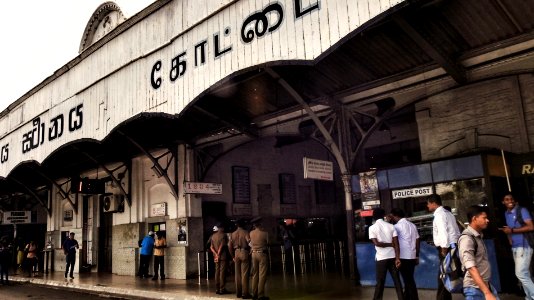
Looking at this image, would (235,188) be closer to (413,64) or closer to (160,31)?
(160,31)

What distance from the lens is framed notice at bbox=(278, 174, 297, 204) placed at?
1802 cm

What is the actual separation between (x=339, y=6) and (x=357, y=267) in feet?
20.4

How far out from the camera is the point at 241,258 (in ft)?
31.6

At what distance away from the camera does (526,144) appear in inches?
352

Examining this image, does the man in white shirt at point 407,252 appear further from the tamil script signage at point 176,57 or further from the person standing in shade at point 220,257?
the person standing in shade at point 220,257

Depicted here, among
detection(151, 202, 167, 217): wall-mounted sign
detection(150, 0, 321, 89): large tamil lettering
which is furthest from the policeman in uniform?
detection(151, 202, 167, 217): wall-mounted sign

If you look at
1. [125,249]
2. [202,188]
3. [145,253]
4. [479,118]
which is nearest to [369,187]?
[479,118]

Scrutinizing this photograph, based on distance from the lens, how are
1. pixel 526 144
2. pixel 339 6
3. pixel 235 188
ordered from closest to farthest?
pixel 339 6
pixel 526 144
pixel 235 188

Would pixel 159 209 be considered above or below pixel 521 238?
above

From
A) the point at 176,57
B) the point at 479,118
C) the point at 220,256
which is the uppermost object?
the point at 176,57

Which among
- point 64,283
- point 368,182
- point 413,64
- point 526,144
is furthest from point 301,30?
point 64,283

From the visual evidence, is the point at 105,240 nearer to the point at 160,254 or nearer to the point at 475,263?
the point at 160,254

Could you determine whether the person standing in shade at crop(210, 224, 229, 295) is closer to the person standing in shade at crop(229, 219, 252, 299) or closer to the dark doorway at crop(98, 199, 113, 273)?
the person standing in shade at crop(229, 219, 252, 299)

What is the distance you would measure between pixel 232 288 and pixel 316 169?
3768 millimetres
